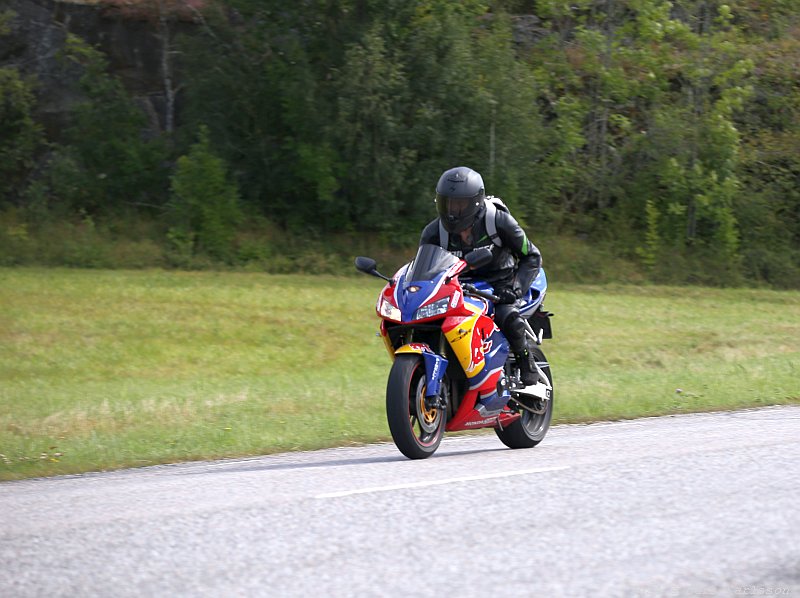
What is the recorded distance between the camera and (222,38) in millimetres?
37906

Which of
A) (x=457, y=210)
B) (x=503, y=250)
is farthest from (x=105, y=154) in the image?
(x=457, y=210)

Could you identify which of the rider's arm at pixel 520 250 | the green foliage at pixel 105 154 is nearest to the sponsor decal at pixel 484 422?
the rider's arm at pixel 520 250

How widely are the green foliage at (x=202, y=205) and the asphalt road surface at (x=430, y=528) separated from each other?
86.3ft

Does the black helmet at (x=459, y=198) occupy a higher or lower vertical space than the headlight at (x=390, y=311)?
higher

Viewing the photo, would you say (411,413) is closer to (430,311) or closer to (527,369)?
(430,311)

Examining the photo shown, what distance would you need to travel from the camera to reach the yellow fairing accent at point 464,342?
9578 millimetres

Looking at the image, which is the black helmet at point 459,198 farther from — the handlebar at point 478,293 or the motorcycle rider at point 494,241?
the handlebar at point 478,293

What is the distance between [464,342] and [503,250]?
1.24 m

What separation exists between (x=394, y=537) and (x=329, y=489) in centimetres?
165

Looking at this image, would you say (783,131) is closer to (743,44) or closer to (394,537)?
(743,44)

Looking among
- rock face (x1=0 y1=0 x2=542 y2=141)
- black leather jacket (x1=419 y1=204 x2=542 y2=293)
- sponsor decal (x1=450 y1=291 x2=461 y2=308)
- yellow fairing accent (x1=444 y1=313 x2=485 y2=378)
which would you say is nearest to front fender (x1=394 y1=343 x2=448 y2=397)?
yellow fairing accent (x1=444 y1=313 x2=485 y2=378)

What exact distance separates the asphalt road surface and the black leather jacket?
172 centimetres

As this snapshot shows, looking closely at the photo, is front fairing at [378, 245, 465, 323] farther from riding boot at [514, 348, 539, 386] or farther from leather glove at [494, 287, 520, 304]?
riding boot at [514, 348, 539, 386]

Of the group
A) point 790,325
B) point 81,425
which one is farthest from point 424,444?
point 790,325
